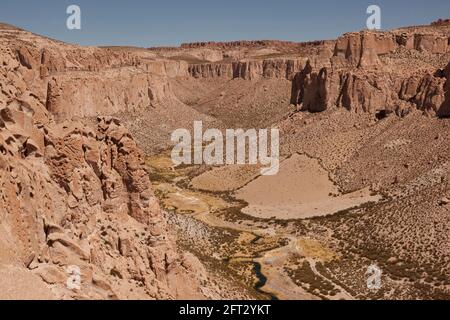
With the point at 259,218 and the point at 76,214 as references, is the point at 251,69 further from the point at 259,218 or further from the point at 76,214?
the point at 76,214

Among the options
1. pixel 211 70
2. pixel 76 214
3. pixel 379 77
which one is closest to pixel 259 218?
pixel 379 77

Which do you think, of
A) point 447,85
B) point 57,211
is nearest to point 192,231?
point 57,211

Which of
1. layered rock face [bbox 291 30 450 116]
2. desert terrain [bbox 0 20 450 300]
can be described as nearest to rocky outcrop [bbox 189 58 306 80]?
desert terrain [bbox 0 20 450 300]

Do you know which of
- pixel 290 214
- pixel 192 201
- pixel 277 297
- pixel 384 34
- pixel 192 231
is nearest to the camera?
pixel 277 297

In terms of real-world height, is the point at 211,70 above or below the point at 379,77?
above

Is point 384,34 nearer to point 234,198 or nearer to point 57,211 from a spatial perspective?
point 234,198

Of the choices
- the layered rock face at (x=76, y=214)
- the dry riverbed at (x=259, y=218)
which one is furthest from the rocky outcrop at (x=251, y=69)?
the layered rock face at (x=76, y=214)

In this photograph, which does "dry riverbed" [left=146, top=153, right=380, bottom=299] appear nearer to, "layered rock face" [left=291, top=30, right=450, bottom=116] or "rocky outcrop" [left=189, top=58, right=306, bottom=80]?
"layered rock face" [left=291, top=30, right=450, bottom=116]
